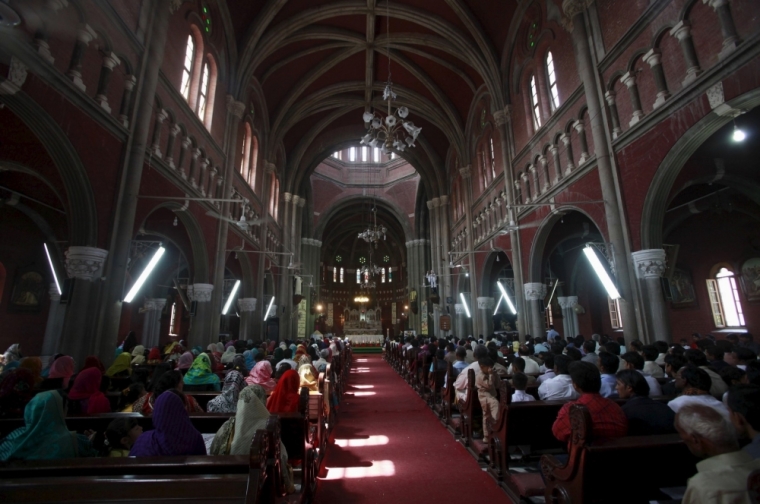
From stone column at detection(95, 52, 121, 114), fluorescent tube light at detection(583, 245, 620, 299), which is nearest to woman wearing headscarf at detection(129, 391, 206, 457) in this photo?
stone column at detection(95, 52, 121, 114)

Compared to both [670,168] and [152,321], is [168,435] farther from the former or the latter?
[152,321]

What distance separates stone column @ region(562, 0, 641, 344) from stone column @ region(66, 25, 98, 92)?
9718mm

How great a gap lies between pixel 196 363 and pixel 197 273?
6.14m

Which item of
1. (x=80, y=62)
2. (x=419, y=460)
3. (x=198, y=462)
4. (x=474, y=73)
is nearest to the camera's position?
(x=198, y=462)

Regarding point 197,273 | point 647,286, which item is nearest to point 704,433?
point 647,286

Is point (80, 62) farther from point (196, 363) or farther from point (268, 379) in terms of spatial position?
point (268, 379)

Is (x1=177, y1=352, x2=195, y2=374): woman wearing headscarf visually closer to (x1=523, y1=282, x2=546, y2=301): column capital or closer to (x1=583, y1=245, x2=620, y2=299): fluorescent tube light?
(x1=583, y1=245, x2=620, y2=299): fluorescent tube light

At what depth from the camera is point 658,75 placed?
673cm

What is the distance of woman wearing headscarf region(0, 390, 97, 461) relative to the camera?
7.03 ft

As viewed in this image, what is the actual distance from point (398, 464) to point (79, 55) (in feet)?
25.3

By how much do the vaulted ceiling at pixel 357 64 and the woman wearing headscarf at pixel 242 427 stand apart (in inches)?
512

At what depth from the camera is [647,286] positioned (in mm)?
6938

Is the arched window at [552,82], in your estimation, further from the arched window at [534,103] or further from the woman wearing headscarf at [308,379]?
the woman wearing headscarf at [308,379]

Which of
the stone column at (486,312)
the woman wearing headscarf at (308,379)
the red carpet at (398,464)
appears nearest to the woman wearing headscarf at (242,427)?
the red carpet at (398,464)
